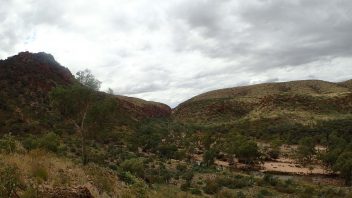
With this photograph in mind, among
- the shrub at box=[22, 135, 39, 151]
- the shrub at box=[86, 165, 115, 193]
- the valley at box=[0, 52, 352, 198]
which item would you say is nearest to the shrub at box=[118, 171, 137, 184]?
the valley at box=[0, 52, 352, 198]

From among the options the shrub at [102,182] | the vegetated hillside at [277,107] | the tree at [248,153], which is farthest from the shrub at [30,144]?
the vegetated hillside at [277,107]

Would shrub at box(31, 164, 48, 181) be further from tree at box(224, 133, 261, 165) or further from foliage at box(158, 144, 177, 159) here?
tree at box(224, 133, 261, 165)

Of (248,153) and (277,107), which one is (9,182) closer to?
(248,153)

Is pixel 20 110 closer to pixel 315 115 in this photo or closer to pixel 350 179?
pixel 350 179

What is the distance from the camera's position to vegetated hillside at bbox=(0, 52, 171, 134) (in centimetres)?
5697

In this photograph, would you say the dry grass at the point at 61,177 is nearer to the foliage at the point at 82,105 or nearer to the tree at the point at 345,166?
the foliage at the point at 82,105

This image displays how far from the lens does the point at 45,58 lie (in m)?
89.5

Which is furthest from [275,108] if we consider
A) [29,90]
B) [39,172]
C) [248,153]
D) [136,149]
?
[39,172]

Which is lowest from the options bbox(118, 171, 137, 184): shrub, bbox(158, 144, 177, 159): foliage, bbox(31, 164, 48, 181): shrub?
bbox(158, 144, 177, 159): foliage

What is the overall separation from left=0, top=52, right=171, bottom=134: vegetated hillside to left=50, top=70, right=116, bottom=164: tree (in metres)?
5.02

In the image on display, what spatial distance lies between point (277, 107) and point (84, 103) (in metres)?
90.4

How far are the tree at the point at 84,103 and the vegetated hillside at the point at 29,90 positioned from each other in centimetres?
502

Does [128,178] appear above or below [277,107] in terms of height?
below

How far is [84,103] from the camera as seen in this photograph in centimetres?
4341
